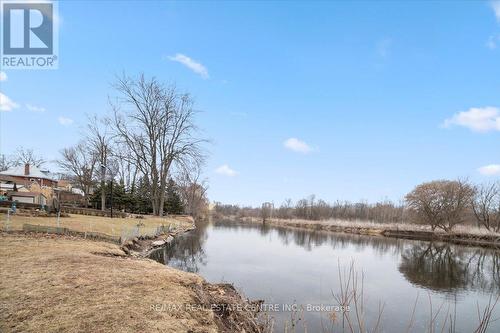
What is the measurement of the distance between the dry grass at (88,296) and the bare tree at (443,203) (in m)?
45.6

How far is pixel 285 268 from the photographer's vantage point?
1680cm

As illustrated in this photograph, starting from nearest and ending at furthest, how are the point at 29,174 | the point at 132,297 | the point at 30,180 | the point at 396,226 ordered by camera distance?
1. the point at 132,297
2. the point at 30,180
3. the point at 396,226
4. the point at 29,174

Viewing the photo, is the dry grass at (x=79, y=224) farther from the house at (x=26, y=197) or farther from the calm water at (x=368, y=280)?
the house at (x=26, y=197)

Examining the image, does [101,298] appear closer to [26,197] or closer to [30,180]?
[26,197]

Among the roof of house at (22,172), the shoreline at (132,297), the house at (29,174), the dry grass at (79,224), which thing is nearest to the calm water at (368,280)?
the shoreline at (132,297)

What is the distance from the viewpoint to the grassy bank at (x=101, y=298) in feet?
17.6

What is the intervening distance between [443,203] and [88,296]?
48.8 meters

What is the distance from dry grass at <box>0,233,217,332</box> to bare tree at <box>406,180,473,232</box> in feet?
150

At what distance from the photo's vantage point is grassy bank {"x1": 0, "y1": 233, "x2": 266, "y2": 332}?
5363mm

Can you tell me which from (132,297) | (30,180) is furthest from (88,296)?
(30,180)

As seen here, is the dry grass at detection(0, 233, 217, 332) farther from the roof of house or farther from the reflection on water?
the roof of house

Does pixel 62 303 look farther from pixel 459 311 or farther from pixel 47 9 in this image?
pixel 47 9

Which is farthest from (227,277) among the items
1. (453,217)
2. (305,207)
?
(305,207)

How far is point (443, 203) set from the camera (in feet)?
151
